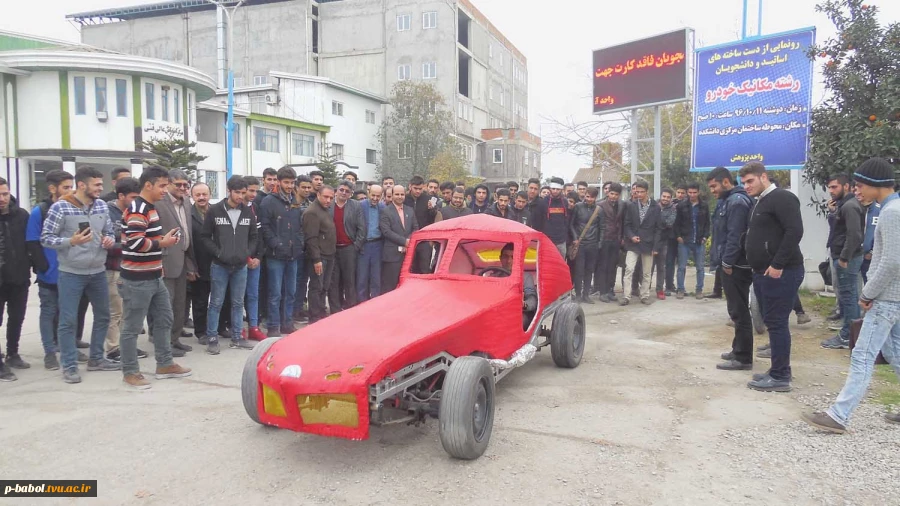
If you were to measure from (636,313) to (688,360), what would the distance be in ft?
8.77

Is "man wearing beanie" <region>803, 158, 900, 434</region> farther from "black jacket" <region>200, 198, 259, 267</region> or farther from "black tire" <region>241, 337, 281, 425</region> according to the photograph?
"black jacket" <region>200, 198, 259, 267</region>

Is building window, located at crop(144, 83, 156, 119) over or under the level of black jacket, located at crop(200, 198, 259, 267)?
over

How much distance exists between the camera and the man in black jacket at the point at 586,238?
→ 10.1m

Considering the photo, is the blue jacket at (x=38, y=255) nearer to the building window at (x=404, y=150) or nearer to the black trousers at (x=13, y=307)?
the black trousers at (x=13, y=307)


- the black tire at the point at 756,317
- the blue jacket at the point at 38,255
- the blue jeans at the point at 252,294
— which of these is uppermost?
the blue jacket at the point at 38,255

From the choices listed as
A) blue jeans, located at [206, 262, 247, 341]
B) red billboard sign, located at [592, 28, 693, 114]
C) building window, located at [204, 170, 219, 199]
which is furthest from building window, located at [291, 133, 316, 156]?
blue jeans, located at [206, 262, 247, 341]

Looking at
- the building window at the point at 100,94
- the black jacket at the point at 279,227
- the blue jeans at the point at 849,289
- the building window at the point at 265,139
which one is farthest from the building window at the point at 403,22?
the blue jeans at the point at 849,289

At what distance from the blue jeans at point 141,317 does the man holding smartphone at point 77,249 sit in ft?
1.38

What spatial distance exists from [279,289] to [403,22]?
45339mm

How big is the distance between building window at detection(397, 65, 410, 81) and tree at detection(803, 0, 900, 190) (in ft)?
139

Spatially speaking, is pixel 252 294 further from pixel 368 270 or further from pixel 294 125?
pixel 294 125

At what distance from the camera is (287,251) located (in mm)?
7234

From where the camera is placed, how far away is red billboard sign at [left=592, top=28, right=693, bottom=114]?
1357cm

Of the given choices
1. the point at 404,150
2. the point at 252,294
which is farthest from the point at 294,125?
the point at 252,294
